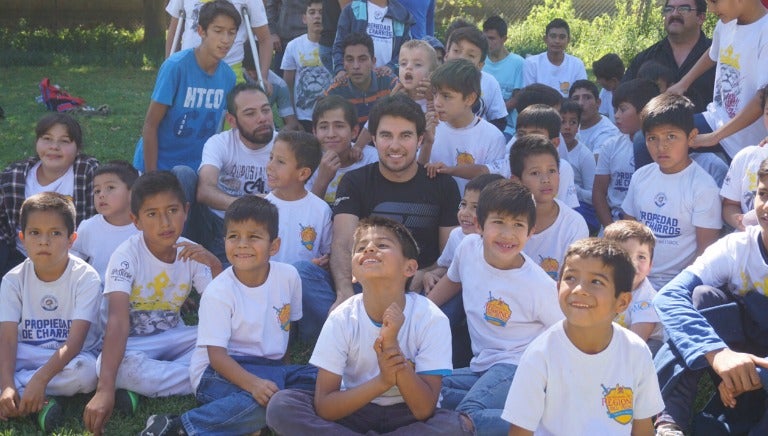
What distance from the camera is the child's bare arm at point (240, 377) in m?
3.50

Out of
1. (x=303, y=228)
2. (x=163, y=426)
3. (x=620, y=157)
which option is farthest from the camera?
(x=620, y=157)

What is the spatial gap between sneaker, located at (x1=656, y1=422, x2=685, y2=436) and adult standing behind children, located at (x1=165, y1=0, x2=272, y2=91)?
4.33 m

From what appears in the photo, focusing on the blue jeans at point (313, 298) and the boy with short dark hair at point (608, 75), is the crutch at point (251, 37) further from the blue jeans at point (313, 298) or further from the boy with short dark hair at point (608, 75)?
the boy with short dark hair at point (608, 75)

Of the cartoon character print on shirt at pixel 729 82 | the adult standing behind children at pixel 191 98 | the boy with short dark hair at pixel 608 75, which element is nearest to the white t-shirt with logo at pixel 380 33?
the adult standing behind children at pixel 191 98

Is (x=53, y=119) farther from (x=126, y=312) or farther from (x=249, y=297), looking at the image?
(x=249, y=297)

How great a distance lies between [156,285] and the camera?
4090 mm

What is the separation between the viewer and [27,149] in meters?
8.65

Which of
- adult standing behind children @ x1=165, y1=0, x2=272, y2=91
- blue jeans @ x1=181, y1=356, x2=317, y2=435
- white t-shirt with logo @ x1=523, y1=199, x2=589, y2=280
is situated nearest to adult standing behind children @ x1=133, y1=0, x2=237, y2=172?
adult standing behind children @ x1=165, y1=0, x2=272, y2=91

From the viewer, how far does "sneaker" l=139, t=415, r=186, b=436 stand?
135 inches

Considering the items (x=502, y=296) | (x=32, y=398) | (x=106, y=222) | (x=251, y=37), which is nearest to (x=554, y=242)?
(x=502, y=296)

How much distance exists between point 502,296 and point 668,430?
854mm

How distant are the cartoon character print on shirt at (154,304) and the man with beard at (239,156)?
1121mm

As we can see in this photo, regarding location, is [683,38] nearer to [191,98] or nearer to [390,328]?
[191,98]

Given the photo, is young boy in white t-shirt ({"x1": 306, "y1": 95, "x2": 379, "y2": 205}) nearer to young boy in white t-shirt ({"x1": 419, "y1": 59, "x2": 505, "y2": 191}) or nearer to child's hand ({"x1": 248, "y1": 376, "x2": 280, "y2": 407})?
young boy in white t-shirt ({"x1": 419, "y1": 59, "x2": 505, "y2": 191})
